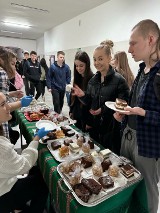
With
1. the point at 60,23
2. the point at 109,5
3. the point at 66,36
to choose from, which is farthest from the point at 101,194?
the point at 60,23

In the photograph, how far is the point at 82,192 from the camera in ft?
2.97

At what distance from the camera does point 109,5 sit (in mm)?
4031

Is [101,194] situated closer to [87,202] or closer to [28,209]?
[87,202]

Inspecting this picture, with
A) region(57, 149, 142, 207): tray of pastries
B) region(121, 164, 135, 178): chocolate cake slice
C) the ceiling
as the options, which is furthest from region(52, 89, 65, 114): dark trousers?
region(121, 164, 135, 178): chocolate cake slice

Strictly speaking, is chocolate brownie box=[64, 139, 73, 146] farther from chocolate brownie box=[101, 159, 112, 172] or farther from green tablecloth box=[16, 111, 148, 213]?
chocolate brownie box=[101, 159, 112, 172]

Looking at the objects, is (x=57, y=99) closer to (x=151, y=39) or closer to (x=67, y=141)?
(x=67, y=141)

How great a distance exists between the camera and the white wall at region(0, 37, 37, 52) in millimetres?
11102

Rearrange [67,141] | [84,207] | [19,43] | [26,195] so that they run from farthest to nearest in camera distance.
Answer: [19,43], [67,141], [26,195], [84,207]

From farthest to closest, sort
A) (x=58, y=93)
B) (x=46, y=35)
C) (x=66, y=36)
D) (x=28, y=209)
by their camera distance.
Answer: (x=46, y=35) < (x=66, y=36) < (x=58, y=93) < (x=28, y=209)

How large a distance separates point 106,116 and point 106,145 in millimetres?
283

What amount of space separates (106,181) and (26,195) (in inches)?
25.2

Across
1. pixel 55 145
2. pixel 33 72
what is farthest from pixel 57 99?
pixel 55 145

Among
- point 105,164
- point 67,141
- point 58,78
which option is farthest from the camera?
point 58,78

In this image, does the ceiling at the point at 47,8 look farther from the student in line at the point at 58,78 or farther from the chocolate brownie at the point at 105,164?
the chocolate brownie at the point at 105,164
